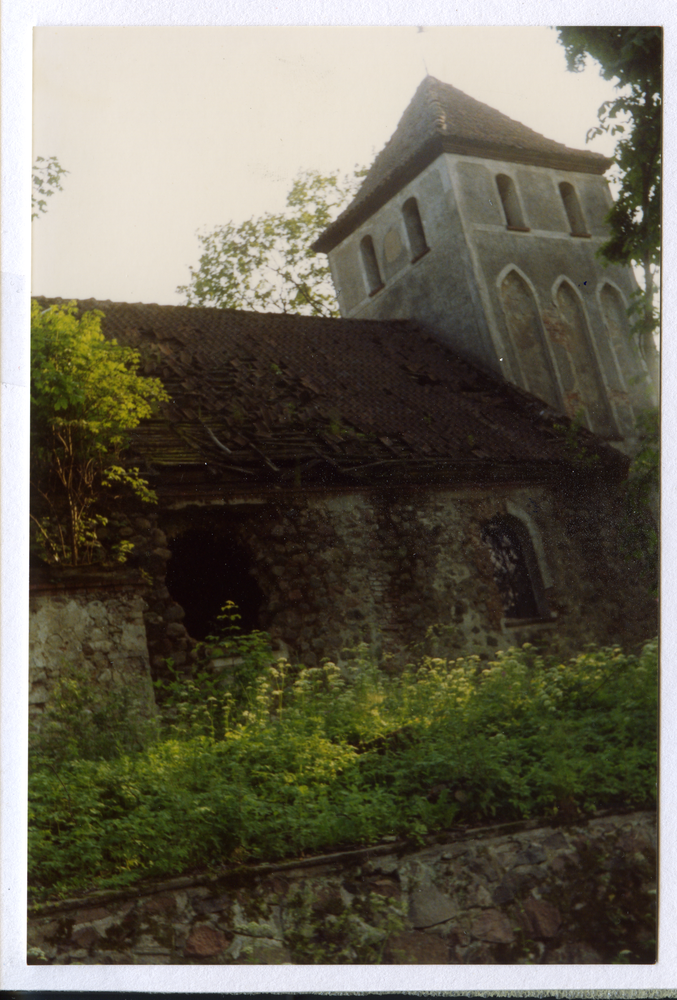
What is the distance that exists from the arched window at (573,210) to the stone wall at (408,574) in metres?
1.86

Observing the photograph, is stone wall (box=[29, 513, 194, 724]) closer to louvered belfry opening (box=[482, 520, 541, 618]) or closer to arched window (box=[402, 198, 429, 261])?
louvered belfry opening (box=[482, 520, 541, 618])

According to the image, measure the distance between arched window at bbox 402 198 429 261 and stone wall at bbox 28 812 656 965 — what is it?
164 inches

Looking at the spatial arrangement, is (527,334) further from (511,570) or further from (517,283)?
(511,570)

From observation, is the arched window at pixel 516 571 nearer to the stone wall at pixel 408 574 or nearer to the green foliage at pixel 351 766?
the stone wall at pixel 408 574

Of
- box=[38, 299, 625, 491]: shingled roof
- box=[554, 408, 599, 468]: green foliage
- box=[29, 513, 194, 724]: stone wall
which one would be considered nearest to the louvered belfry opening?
box=[38, 299, 625, 491]: shingled roof

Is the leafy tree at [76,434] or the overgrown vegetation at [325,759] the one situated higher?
the leafy tree at [76,434]

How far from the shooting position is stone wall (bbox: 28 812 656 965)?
4.11 m

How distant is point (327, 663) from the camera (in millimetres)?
4582

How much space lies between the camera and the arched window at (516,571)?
15.6 ft

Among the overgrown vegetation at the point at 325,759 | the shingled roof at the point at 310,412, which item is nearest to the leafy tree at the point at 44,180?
the shingled roof at the point at 310,412

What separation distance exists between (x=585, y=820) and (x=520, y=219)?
413cm

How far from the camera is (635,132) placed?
489 centimetres

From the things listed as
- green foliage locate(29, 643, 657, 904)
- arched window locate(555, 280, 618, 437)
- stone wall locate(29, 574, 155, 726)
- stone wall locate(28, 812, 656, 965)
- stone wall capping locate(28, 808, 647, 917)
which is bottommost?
stone wall locate(28, 812, 656, 965)

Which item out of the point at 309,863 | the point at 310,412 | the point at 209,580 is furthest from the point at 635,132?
the point at 309,863
